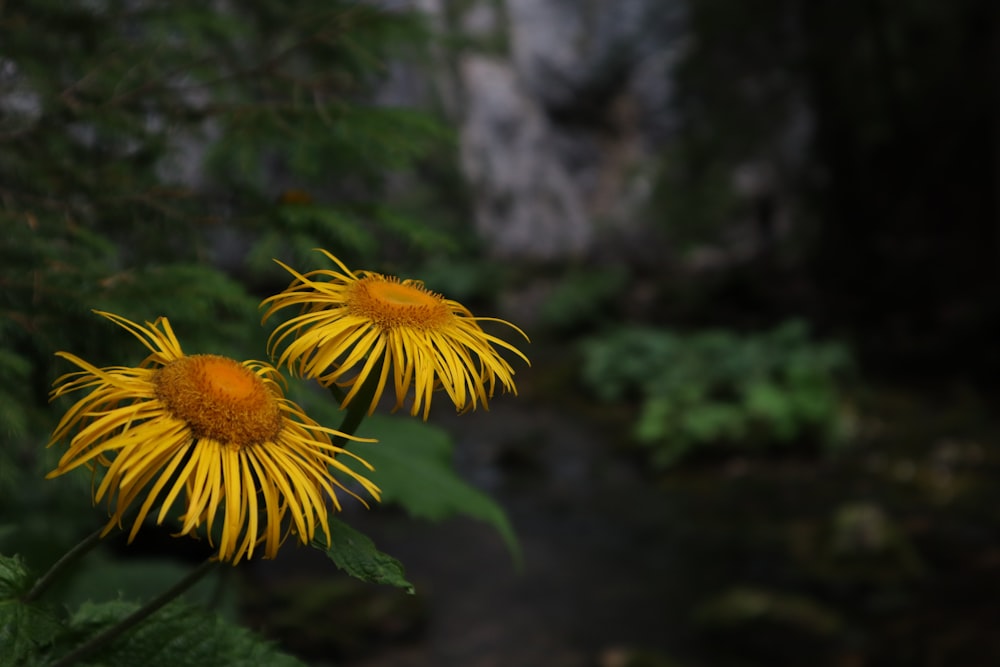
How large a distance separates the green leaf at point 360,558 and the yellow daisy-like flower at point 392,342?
12cm

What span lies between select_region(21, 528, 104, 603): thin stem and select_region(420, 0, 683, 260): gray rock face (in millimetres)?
19890

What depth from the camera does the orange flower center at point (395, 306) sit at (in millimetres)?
739

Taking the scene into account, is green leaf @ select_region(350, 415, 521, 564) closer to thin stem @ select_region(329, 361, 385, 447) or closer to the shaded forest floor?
thin stem @ select_region(329, 361, 385, 447)

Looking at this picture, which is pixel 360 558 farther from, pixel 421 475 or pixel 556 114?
pixel 556 114

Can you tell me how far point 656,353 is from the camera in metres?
10.1

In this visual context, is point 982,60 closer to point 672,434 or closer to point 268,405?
point 672,434

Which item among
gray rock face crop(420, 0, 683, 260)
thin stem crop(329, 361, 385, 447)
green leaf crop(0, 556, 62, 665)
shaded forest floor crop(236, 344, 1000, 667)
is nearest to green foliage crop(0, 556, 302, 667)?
green leaf crop(0, 556, 62, 665)

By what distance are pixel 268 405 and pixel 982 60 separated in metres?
10.3

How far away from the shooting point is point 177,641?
2.90 feet

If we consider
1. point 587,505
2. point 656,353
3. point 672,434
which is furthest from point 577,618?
point 656,353

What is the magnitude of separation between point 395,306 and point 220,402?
6.8 inches

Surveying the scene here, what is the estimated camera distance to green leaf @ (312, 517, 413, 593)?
26.9 inches

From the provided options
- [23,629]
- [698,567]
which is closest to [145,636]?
[23,629]

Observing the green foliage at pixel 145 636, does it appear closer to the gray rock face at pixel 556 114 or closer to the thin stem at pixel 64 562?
the thin stem at pixel 64 562
